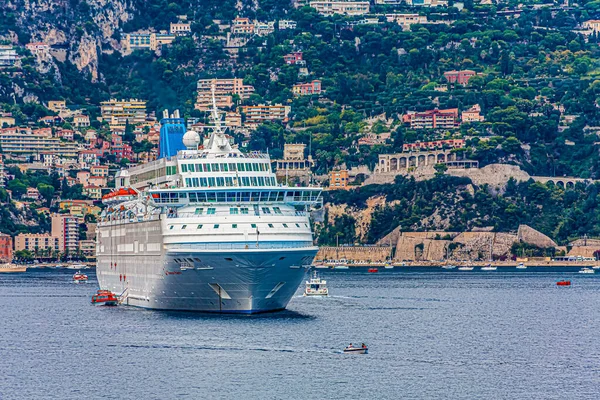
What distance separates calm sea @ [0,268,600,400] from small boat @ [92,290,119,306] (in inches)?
74.8

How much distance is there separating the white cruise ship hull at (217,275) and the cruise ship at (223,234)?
0.05 meters

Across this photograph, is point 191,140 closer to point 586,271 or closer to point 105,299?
point 105,299

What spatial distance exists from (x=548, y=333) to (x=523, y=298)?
32.8m

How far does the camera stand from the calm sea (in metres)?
67.5

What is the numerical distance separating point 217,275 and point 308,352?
1009cm

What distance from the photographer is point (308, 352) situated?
250 ft

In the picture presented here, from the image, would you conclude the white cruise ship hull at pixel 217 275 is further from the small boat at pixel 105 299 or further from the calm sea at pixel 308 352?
the small boat at pixel 105 299

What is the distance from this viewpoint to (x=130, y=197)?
10300cm

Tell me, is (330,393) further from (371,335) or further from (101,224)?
(101,224)

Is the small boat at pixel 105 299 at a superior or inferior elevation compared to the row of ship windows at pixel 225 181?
inferior

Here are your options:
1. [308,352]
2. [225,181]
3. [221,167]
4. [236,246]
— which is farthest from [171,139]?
[308,352]

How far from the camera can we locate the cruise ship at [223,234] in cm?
8400

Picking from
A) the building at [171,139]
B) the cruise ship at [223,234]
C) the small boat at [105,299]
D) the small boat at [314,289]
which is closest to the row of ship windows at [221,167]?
the cruise ship at [223,234]

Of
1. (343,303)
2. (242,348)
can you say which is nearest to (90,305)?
(343,303)
